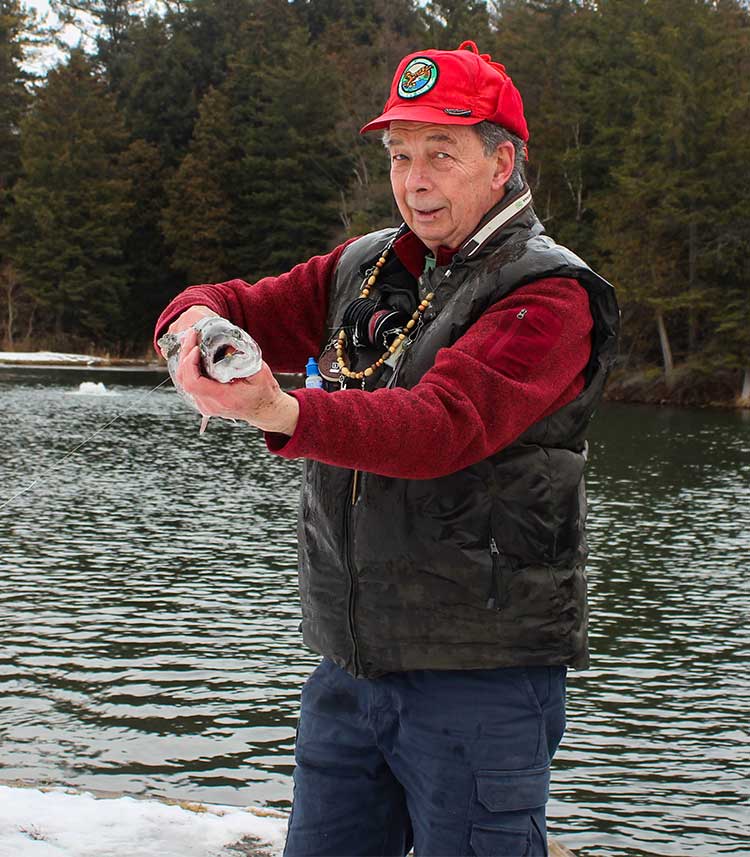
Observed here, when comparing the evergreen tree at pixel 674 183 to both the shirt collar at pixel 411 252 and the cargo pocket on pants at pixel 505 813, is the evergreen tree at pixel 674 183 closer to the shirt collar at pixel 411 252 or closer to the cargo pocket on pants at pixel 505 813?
the shirt collar at pixel 411 252

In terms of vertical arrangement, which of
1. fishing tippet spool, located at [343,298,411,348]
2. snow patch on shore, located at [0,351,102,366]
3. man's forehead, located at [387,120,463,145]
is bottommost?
snow patch on shore, located at [0,351,102,366]

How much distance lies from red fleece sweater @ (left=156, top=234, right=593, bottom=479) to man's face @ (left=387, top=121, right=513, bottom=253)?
277 mm

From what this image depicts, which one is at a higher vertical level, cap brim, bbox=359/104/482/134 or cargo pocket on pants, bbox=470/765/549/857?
cap brim, bbox=359/104/482/134

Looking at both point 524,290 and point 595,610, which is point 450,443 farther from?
point 595,610

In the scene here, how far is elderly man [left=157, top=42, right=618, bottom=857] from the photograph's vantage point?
2.00 m

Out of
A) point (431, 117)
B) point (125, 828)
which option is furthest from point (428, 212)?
point (125, 828)

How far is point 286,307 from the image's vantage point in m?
2.68

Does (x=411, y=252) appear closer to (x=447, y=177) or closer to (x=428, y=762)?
(x=447, y=177)

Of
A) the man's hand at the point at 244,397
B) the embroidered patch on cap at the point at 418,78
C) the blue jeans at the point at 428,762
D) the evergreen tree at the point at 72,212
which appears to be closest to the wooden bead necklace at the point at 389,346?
the embroidered patch on cap at the point at 418,78

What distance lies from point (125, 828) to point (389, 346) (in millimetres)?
2227

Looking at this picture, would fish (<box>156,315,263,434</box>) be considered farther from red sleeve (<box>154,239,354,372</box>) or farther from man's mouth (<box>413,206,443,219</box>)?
red sleeve (<box>154,239,354,372</box>)

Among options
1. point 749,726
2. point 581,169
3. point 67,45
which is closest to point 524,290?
point 749,726

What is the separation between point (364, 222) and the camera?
48.4 meters

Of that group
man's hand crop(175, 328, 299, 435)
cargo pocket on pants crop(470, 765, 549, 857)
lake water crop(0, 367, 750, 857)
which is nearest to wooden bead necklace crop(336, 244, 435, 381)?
man's hand crop(175, 328, 299, 435)
